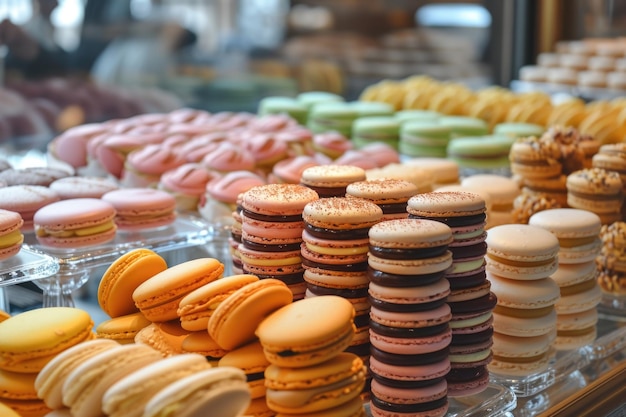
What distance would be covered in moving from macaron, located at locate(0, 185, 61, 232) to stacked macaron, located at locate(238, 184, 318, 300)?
614mm

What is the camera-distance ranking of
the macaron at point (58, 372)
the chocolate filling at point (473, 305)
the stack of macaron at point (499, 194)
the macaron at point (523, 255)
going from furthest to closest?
the stack of macaron at point (499, 194) → the macaron at point (523, 255) → the chocolate filling at point (473, 305) → the macaron at point (58, 372)

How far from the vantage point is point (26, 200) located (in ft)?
5.29

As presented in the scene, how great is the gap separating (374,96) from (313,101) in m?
0.37

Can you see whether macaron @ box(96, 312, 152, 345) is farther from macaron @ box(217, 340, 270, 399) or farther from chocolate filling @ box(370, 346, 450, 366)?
chocolate filling @ box(370, 346, 450, 366)

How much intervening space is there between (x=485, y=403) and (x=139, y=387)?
581 mm

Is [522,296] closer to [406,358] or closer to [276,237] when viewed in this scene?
[406,358]

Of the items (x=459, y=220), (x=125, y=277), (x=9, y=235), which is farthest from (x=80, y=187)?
(x=459, y=220)

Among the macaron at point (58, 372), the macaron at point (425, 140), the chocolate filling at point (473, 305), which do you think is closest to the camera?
the macaron at point (58, 372)

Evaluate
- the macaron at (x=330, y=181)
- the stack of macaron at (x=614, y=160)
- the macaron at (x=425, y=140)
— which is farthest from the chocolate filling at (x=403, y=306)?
the macaron at (x=425, y=140)

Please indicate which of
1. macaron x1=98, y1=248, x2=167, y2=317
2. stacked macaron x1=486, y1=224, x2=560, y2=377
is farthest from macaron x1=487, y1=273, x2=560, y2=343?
macaron x1=98, y1=248, x2=167, y2=317

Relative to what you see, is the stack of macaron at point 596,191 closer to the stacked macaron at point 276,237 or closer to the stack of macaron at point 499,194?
the stack of macaron at point 499,194

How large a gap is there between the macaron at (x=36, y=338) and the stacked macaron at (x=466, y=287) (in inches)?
20.4

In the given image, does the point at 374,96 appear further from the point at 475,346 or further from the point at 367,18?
the point at 475,346

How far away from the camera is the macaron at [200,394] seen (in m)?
0.82
